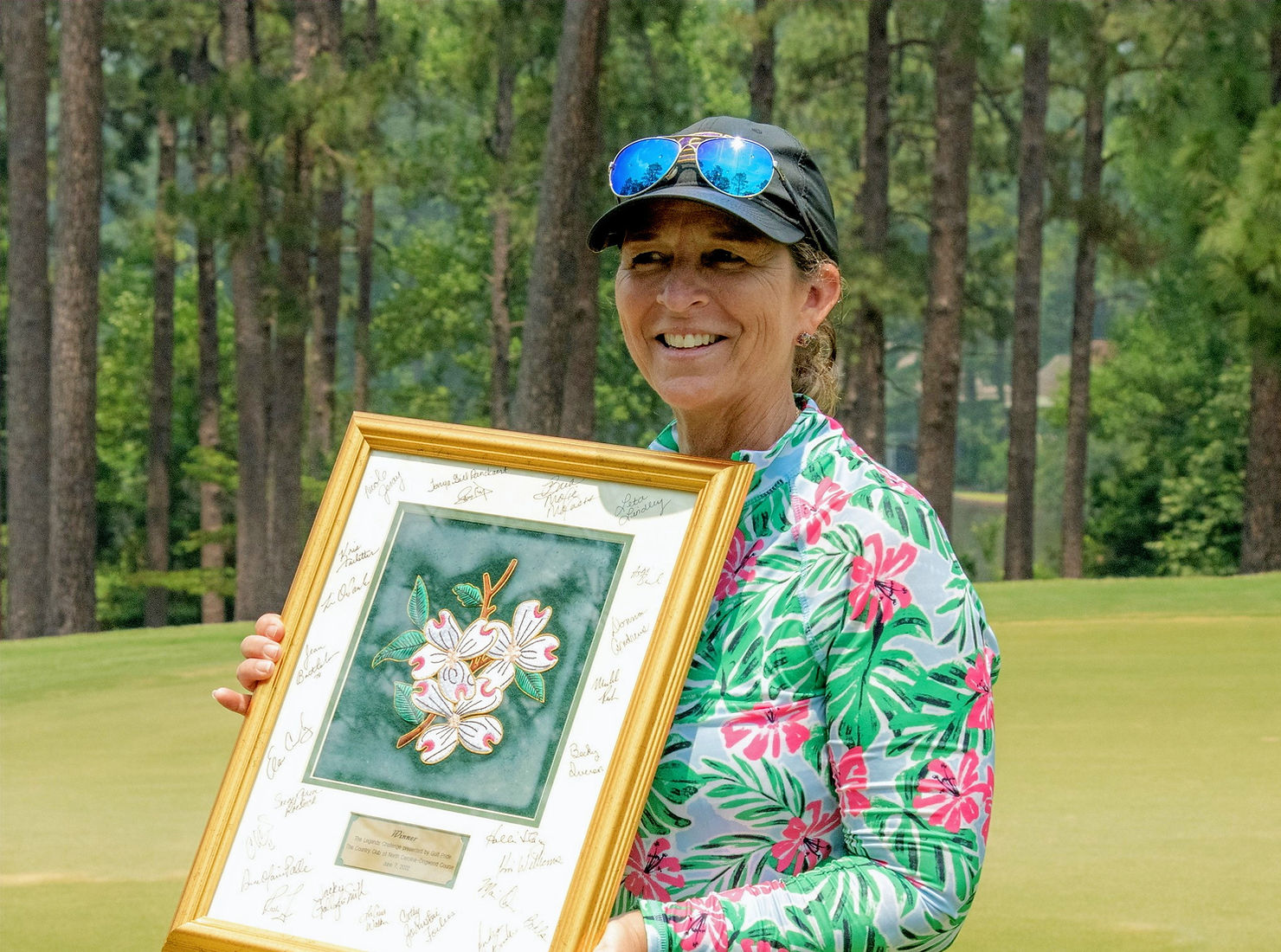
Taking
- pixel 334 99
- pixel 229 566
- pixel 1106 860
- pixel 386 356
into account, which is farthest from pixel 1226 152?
pixel 386 356

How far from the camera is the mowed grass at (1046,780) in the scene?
16.0 ft

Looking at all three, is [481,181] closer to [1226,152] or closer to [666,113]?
[666,113]

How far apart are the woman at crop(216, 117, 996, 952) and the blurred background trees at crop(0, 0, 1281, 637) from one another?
11685 mm

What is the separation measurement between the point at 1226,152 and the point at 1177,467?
58.9 feet

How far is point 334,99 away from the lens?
1906 cm

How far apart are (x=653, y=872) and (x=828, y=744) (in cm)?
27

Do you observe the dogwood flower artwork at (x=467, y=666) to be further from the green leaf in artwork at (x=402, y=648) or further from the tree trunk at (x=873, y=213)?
the tree trunk at (x=873, y=213)

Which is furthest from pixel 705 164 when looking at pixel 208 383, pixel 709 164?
pixel 208 383

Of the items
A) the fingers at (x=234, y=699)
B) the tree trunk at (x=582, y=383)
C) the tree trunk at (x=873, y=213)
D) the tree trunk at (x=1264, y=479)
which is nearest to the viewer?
the fingers at (x=234, y=699)

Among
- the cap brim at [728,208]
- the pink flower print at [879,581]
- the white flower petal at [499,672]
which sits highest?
the cap brim at [728,208]

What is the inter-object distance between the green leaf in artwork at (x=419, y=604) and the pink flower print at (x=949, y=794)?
63 cm

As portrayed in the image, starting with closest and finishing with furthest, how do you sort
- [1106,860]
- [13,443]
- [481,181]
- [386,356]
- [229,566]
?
[1106,860], [13,443], [229,566], [481,181], [386,356]
